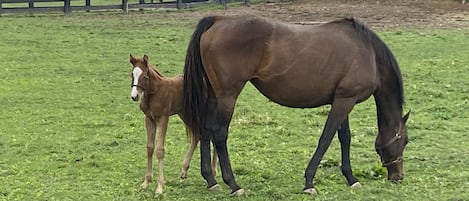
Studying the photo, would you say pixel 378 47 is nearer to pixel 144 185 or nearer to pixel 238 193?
pixel 238 193

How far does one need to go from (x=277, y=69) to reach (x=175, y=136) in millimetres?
3480

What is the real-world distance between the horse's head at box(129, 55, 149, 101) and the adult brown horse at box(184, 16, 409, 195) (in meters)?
0.40

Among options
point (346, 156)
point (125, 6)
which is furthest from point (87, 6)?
point (346, 156)

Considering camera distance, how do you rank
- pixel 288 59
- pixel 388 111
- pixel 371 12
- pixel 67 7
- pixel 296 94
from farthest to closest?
pixel 67 7
pixel 371 12
pixel 388 111
pixel 296 94
pixel 288 59

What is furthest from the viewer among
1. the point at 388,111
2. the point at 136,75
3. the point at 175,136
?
the point at 175,136

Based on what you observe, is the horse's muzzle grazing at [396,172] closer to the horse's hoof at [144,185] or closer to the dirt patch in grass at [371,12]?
the horse's hoof at [144,185]

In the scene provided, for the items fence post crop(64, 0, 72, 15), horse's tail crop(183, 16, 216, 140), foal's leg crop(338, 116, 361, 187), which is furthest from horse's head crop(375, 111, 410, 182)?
fence post crop(64, 0, 72, 15)

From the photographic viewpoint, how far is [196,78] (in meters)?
7.23

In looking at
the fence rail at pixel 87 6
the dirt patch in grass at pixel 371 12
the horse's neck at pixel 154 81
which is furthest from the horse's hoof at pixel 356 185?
the fence rail at pixel 87 6

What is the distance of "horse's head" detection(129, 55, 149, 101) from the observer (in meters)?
6.95

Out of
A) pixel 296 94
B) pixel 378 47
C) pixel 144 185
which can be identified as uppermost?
pixel 378 47

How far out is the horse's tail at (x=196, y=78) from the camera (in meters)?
7.22

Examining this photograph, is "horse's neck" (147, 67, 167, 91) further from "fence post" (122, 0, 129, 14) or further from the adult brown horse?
"fence post" (122, 0, 129, 14)

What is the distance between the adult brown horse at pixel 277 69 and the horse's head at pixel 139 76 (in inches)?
15.6
